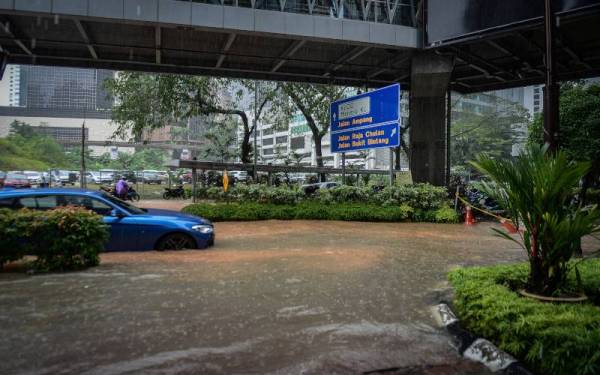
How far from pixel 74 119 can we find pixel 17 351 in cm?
9896

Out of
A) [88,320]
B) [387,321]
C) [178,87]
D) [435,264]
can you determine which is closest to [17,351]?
[88,320]

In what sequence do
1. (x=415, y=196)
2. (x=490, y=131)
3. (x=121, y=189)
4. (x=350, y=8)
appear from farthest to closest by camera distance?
1. (x=490, y=131)
2. (x=121, y=189)
3. (x=350, y=8)
4. (x=415, y=196)

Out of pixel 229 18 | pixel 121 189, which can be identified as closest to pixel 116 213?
pixel 229 18

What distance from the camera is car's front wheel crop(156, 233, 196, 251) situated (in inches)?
380

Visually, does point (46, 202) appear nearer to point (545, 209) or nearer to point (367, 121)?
point (545, 209)

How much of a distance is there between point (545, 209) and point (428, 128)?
52.8 ft

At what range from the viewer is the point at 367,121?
63.3 ft

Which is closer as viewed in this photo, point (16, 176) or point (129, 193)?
point (129, 193)

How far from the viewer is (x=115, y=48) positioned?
19.7m

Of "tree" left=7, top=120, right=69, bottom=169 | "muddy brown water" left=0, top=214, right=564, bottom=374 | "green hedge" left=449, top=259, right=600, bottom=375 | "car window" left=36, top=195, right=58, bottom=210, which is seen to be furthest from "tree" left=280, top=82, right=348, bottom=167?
"tree" left=7, top=120, right=69, bottom=169

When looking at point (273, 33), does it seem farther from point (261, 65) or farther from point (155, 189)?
point (155, 189)

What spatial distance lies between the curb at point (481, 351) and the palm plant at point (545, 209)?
34.0 inches

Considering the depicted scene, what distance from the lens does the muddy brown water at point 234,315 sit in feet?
13.9

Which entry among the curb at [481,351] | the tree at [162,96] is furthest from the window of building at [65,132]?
the curb at [481,351]
